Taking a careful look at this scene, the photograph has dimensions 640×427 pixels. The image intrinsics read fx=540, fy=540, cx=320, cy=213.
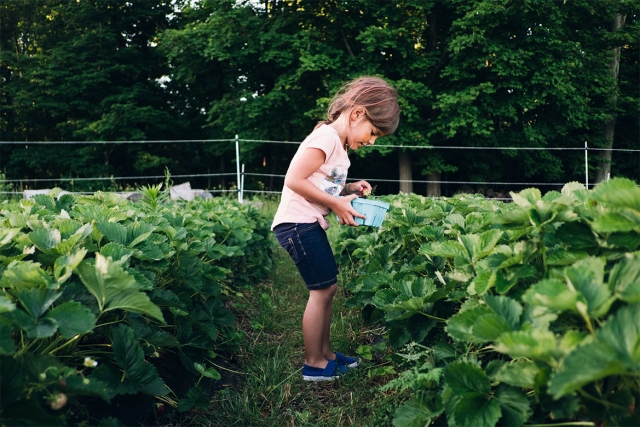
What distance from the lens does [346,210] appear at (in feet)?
8.32

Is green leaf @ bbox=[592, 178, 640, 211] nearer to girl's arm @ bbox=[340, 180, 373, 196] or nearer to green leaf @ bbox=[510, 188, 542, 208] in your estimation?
green leaf @ bbox=[510, 188, 542, 208]

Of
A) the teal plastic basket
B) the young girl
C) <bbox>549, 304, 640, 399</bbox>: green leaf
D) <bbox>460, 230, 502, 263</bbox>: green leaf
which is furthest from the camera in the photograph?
the young girl

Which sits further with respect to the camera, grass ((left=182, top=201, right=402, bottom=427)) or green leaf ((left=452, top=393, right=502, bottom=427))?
grass ((left=182, top=201, right=402, bottom=427))

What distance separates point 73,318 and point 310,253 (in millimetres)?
1612

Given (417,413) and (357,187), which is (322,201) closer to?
(357,187)

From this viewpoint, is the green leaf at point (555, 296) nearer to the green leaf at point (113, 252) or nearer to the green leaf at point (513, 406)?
the green leaf at point (513, 406)

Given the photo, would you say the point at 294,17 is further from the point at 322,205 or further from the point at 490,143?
the point at 322,205

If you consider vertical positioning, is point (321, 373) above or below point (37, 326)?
below

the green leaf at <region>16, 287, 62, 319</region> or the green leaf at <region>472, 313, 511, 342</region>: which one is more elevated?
the green leaf at <region>16, 287, 62, 319</region>

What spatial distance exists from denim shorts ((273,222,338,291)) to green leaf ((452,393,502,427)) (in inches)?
60.1

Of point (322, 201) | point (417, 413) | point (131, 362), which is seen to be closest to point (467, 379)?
point (417, 413)

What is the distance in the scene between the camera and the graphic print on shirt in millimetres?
2795

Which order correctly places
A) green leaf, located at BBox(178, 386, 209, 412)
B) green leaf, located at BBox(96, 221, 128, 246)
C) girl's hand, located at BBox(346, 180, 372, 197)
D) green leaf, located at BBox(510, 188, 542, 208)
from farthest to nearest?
girl's hand, located at BBox(346, 180, 372, 197)
green leaf, located at BBox(178, 386, 209, 412)
green leaf, located at BBox(96, 221, 128, 246)
green leaf, located at BBox(510, 188, 542, 208)

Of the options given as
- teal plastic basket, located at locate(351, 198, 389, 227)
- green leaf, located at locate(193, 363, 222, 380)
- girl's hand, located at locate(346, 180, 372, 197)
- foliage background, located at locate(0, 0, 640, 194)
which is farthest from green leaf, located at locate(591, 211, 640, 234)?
foliage background, located at locate(0, 0, 640, 194)
